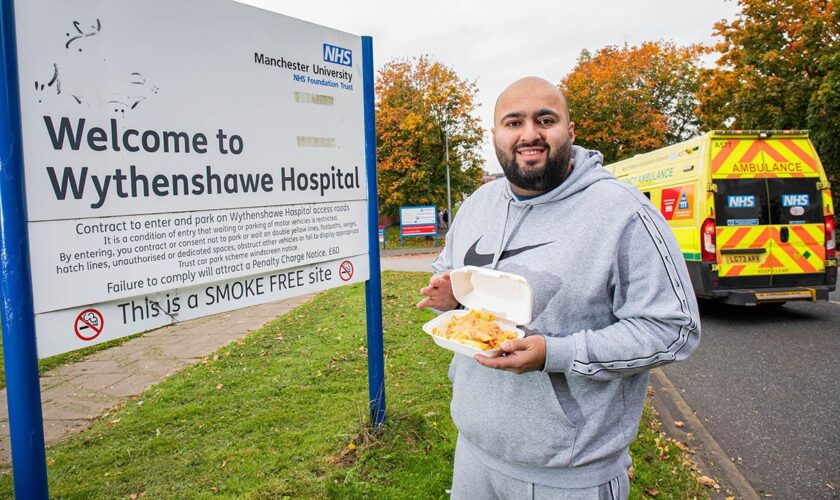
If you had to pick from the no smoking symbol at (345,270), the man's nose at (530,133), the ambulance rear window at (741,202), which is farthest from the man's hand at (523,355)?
the ambulance rear window at (741,202)

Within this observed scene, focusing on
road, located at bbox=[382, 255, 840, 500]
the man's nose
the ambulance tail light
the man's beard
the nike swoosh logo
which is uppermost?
the man's nose

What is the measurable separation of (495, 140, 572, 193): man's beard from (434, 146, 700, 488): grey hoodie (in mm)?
37

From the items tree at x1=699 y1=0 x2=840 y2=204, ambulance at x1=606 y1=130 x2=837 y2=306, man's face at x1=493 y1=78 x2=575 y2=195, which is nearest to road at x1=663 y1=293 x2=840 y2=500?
ambulance at x1=606 y1=130 x2=837 y2=306

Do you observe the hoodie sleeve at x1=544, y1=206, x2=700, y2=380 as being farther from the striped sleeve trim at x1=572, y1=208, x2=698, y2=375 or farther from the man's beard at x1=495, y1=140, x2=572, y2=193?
the man's beard at x1=495, y1=140, x2=572, y2=193

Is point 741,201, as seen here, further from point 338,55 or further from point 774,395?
point 338,55

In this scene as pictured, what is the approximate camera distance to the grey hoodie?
5.41 feet

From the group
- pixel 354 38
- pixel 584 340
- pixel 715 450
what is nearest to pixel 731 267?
pixel 715 450

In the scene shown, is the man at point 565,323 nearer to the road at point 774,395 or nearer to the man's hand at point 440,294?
the man's hand at point 440,294

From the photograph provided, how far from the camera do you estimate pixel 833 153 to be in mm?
16484

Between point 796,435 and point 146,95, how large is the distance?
5.23 meters

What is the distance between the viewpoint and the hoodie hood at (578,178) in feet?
6.16

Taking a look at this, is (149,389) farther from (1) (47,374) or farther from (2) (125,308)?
(2) (125,308)

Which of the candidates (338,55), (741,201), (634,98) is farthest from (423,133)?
(338,55)

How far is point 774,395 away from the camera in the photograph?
5.07m
